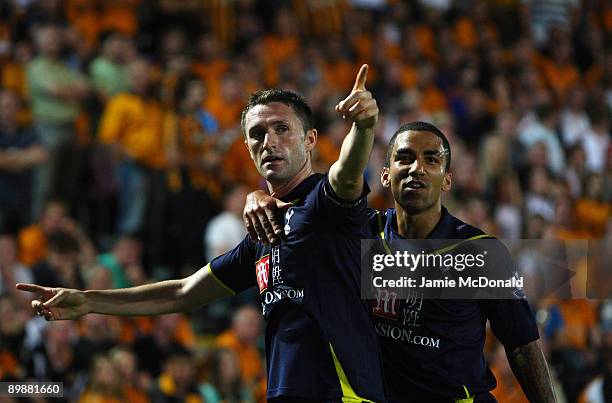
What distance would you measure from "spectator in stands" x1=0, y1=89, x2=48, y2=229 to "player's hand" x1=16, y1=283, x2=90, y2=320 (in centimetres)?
555

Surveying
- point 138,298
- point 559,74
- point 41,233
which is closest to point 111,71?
point 41,233

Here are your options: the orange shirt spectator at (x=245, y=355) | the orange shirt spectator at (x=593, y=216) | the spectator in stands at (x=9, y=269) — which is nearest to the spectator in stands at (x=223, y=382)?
the orange shirt spectator at (x=245, y=355)

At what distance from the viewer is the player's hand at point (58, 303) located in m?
5.14

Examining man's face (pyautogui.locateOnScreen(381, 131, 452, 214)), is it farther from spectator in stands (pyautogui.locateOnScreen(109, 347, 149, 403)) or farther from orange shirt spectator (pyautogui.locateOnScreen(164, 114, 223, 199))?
orange shirt spectator (pyautogui.locateOnScreen(164, 114, 223, 199))

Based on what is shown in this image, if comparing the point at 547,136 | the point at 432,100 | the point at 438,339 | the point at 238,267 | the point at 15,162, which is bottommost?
the point at 438,339

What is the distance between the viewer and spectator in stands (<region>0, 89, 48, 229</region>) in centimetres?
1053

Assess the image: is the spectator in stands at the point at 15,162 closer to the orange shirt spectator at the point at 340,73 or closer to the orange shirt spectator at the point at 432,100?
the orange shirt spectator at the point at 340,73

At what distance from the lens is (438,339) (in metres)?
5.23

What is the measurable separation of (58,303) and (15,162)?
562 centimetres

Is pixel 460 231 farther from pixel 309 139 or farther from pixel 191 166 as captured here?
pixel 191 166

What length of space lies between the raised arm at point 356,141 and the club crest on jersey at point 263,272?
583mm

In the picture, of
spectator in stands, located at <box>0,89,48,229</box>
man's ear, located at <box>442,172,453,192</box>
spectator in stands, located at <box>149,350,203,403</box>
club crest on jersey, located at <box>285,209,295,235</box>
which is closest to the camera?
club crest on jersey, located at <box>285,209,295,235</box>

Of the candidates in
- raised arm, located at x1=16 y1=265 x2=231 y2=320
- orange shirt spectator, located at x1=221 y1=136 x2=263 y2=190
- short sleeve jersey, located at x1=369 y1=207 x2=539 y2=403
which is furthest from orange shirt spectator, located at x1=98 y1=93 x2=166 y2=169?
short sleeve jersey, located at x1=369 y1=207 x2=539 y2=403

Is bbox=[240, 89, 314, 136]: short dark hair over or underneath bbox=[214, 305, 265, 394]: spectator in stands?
over
